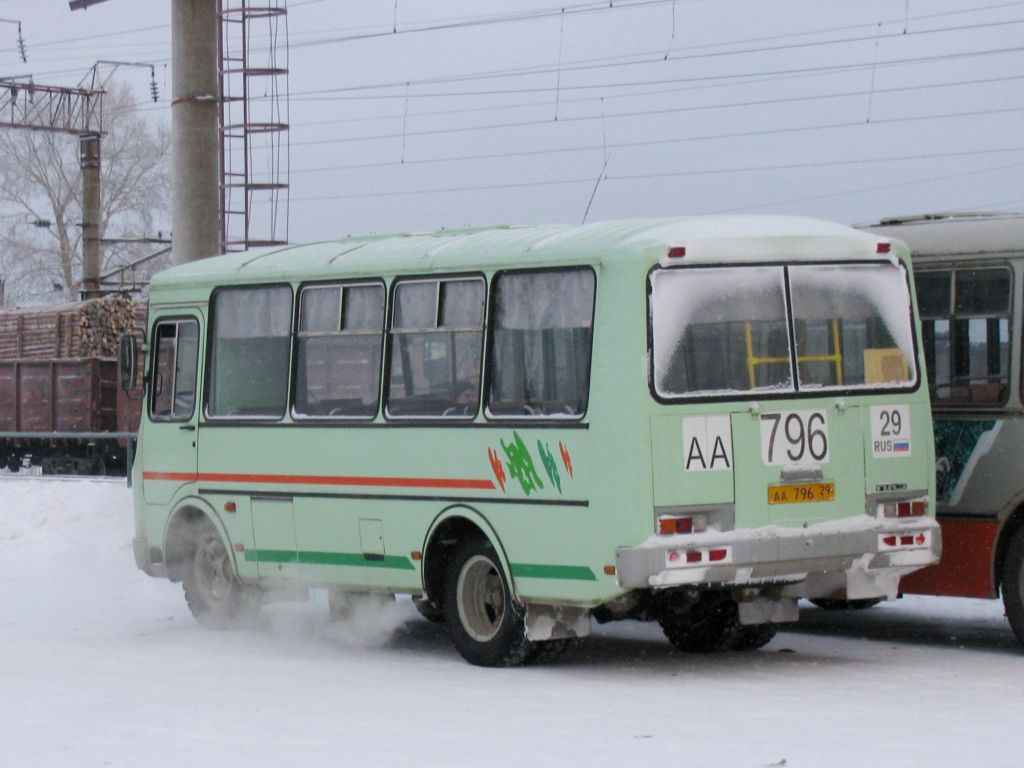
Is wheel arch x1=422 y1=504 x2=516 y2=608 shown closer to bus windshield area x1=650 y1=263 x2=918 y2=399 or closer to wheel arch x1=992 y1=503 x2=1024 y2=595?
bus windshield area x1=650 y1=263 x2=918 y2=399

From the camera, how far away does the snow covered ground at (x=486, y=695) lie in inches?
364

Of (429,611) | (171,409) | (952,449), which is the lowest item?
(429,611)

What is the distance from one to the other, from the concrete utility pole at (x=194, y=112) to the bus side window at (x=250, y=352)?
6.90 m

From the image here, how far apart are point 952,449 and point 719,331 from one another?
208 cm

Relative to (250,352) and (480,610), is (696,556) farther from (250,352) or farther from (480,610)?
(250,352)

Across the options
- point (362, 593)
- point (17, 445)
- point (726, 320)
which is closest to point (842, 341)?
point (726, 320)

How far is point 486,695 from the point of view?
37.2 ft

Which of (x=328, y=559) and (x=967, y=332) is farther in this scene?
(x=328, y=559)

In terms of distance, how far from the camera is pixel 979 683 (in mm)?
11469

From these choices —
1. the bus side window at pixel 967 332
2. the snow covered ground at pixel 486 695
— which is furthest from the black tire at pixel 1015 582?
the bus side window at pixel 967 332

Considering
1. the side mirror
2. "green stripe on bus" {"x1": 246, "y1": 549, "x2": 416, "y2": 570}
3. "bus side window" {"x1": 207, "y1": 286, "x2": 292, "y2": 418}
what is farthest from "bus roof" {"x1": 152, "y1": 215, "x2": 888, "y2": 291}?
the side mirror

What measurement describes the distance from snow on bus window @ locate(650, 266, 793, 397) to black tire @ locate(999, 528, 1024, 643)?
183 cm

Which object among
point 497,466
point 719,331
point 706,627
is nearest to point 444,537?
point 497,466

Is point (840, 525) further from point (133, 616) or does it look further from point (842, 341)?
point (133, 616)
